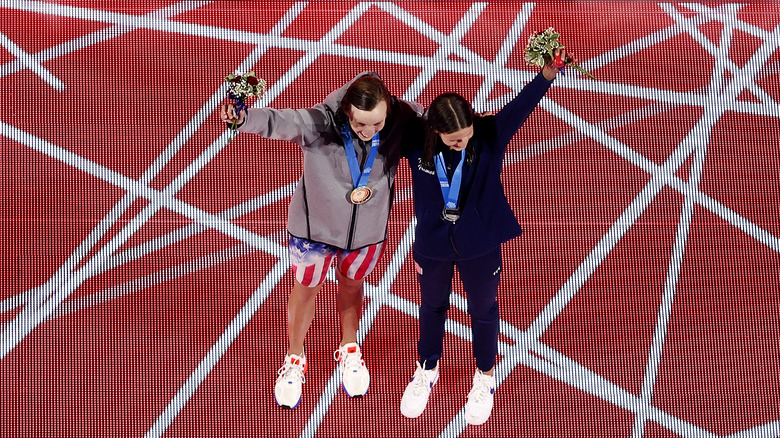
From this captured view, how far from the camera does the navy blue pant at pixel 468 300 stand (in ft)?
9.53

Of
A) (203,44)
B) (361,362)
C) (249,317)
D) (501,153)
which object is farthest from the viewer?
(203,44)

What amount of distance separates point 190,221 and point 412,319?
1120 millimetres

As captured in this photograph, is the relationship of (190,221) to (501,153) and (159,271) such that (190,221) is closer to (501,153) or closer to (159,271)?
(159,271)

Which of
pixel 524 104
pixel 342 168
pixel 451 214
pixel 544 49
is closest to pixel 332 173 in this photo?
pixel 342 168

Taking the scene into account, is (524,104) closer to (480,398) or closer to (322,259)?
(322,259)

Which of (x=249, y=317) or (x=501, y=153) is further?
(x=249, y=317)

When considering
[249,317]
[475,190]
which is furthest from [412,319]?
[475,190]

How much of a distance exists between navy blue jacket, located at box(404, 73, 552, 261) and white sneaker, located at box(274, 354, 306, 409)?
86 cm

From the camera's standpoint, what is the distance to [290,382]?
132 inches

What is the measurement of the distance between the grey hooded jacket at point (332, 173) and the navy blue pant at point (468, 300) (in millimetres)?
272

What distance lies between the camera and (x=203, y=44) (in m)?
3.93

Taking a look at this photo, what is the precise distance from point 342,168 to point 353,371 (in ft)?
3.37

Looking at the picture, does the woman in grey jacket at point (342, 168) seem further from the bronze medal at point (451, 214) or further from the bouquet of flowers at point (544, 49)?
the bouquet of flowers at point (544, 49)

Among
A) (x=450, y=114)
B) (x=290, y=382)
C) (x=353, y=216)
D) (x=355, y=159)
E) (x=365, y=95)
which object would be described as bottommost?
(x=290, y=382)
